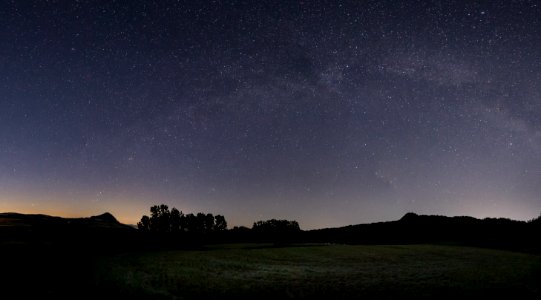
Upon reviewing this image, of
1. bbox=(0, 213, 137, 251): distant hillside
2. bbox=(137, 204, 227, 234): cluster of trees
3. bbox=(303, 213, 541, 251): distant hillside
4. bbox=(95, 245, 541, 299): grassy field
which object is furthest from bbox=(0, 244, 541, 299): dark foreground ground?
bbox=(137, 204, 227, 234): cluster of trees

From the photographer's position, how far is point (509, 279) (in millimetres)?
24328

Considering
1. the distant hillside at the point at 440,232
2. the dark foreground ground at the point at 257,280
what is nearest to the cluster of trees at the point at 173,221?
the distant hillside at the point at 440,232

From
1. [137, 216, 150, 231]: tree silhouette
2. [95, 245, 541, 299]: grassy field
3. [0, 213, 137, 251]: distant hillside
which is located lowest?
[95, 245, 541, 299]: grassy field

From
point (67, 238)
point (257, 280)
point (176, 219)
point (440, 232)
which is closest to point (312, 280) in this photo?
point (257, 280)

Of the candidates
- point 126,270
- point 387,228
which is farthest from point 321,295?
point 387,228

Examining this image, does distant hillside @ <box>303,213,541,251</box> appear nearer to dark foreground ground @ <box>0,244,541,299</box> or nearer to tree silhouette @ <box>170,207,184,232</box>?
dark foreground ground @ <box>0,244,541,299</box>

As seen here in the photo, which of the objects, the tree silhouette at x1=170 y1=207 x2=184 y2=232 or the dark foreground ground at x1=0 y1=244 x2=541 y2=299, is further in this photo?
the tree silhouette at x1=170 y1=207 x2=184 y2=232

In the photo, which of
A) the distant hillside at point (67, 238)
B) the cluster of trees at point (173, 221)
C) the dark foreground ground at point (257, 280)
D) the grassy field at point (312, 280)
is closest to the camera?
the dark foreground ground at point (257, 280)

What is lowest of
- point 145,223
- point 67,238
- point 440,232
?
point 67,238

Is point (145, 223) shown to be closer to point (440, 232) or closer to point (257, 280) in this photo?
point (440, 232)

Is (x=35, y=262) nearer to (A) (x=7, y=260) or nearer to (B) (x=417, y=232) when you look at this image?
(A) (x=7, y=260)

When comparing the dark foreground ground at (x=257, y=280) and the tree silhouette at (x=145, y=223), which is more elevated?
the tree silhouette at (x=145, y=223)

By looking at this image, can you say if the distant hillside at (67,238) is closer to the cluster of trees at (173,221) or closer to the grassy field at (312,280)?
the grassy field at (312,280)

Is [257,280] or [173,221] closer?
[257,280]
